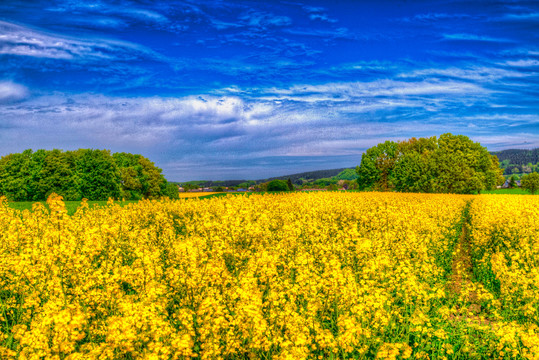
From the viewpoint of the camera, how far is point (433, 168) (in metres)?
56.1

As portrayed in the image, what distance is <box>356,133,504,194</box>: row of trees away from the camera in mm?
55250

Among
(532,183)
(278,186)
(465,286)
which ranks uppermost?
(278,186)

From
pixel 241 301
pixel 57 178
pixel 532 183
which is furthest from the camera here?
pixel 532 183

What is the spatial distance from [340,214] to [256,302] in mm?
12638

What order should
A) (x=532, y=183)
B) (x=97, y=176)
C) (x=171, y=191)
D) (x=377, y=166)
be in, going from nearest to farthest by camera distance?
(x=97, y=176)
(x=377, y=166)
(x=532, y=183)
(x=171, y=191)

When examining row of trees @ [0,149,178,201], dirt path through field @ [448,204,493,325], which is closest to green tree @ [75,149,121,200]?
row of trees @ [0,149,178,201]

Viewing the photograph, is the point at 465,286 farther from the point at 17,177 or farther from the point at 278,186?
the point at 17,177

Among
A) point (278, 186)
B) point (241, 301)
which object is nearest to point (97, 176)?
point (278, 186)

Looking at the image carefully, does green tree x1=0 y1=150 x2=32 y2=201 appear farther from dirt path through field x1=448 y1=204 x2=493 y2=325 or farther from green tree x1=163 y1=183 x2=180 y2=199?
dirt path through field x1=448 y1=204 x2=493 y2=325

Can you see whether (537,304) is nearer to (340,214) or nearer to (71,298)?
(340,214)

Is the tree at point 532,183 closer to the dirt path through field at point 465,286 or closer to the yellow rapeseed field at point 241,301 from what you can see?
the dirt path through field at point 465,286

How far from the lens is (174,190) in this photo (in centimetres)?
7231

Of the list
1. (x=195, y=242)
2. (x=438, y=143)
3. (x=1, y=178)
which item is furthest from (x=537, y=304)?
(x=1, y=178)

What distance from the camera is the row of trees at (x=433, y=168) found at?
181 feet
